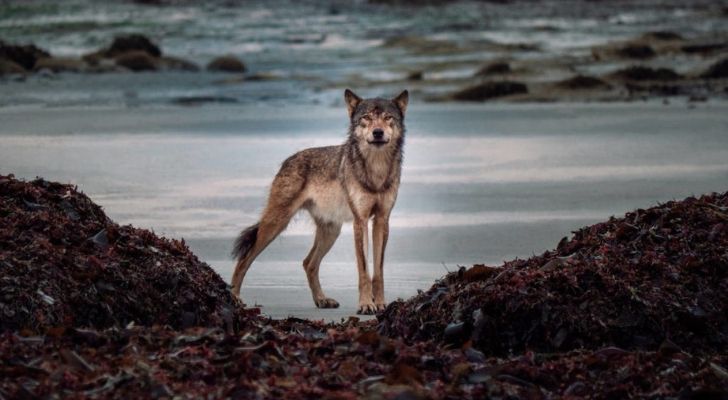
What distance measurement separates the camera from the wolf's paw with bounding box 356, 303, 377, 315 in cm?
1108

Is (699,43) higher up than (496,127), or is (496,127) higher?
(699,43)

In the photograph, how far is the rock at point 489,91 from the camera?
30.4 m

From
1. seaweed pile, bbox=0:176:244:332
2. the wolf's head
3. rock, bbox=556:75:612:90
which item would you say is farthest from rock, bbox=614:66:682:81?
seaweed pile, bbox=0:176:244:332

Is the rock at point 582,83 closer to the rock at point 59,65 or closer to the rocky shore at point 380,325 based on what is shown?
the rock at point 59,65

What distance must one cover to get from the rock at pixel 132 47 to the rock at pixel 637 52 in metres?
13.7

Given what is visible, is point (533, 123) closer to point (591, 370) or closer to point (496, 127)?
point (496, 127)

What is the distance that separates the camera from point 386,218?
11922mm

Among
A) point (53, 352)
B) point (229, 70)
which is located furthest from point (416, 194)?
point (229, 70)

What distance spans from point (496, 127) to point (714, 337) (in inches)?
657

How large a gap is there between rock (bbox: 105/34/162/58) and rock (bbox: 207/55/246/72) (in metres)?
3.58

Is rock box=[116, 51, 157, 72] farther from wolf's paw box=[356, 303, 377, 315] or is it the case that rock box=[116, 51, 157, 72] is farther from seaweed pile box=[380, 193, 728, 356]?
seaweed pile box=[380, 193, 728, 356]

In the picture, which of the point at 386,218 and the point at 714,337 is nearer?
the point at 714,337

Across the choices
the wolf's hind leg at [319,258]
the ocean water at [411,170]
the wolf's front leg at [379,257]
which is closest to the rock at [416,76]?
the ocean water at [411,170]

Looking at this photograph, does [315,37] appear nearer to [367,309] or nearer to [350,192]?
[350,192]
